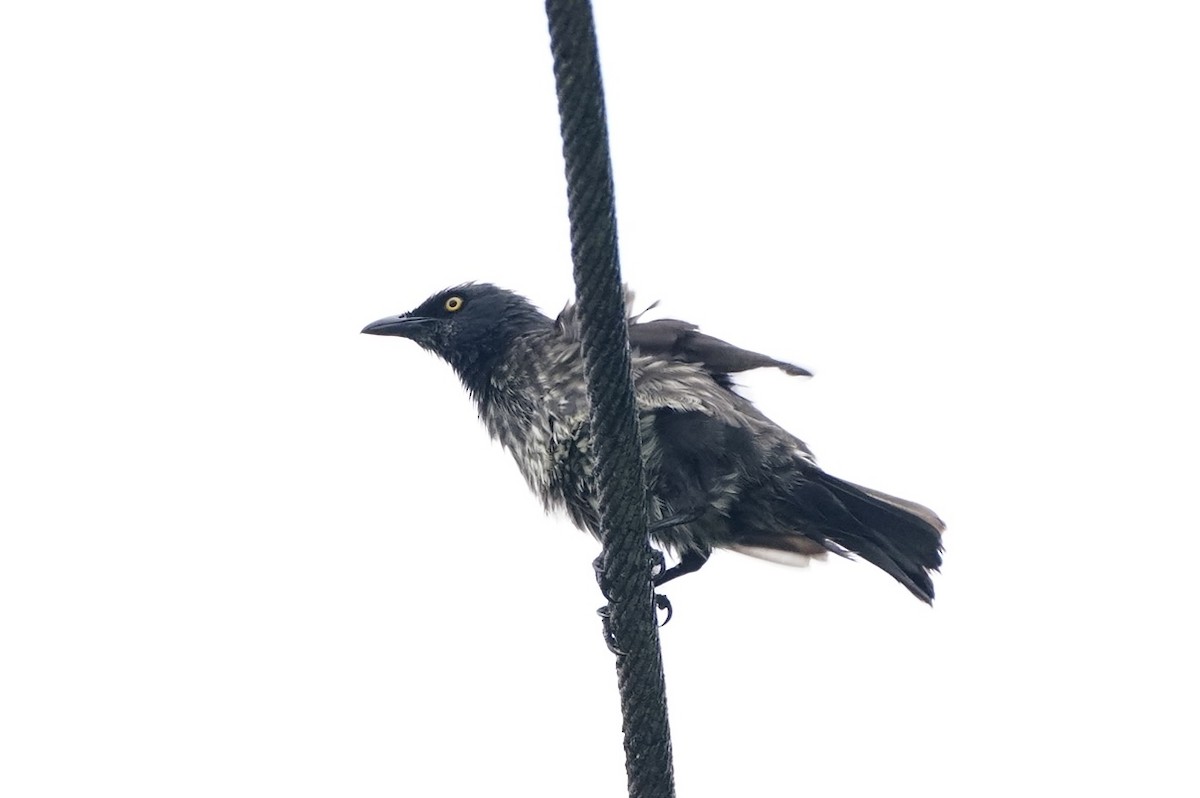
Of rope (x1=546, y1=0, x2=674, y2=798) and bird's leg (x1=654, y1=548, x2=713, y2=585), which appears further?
bird's leg (x1=654, y1=548, x2=713, y2=585)

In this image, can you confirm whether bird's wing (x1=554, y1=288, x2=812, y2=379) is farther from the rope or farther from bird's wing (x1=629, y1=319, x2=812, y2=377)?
the rope

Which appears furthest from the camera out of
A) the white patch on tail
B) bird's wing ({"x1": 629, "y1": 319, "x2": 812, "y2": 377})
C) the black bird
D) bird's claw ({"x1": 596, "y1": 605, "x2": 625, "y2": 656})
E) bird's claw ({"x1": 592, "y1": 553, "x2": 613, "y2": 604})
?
the white patch on tail

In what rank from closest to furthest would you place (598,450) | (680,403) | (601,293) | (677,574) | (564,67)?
(564,67) < (601,293) < (598,450) < (680,403) < (677,574)

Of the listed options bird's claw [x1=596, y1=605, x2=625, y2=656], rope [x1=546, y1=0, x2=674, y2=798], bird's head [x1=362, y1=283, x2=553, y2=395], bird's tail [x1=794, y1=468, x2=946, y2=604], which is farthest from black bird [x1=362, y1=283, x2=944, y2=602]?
rope [x1=546, y1=0, x2=674, y2=798]

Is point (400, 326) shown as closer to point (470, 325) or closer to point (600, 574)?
point (470, 325)

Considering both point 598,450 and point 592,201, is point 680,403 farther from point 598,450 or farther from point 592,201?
point 592,201

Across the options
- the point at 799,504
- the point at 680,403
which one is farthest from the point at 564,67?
the point at 799,504
